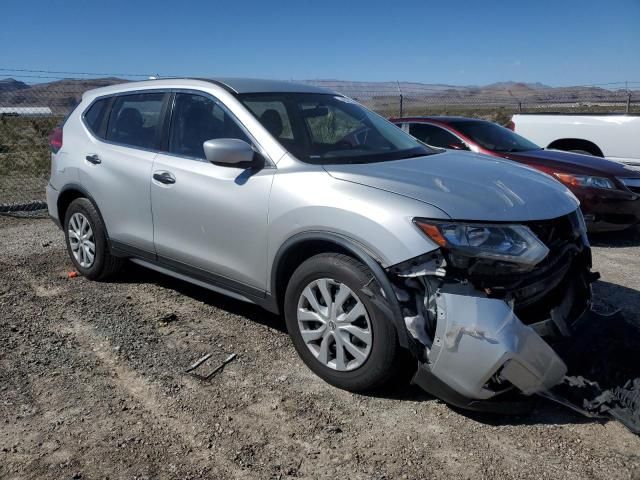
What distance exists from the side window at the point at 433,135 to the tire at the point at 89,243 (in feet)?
14.5

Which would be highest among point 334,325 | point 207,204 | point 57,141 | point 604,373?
point 57,141

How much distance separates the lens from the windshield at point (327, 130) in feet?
12.7

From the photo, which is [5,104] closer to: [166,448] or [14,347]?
[14,347]

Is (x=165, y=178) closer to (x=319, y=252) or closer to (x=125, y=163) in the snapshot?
(x=125, y=163)

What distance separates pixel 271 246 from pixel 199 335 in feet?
3.53

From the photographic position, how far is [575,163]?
700cm

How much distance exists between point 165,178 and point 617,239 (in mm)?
5661

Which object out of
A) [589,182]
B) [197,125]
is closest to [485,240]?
[197,125]

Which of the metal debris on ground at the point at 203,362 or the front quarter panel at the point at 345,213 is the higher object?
the front quarter panel at the point at 345,213

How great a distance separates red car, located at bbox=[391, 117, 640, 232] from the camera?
6676mm

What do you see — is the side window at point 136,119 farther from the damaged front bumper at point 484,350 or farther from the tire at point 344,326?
the damaged front bumper at point 484,350

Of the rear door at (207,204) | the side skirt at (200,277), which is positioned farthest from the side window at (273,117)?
the side skirt at (200,277)

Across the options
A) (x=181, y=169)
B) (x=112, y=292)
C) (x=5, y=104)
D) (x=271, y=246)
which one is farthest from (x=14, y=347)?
(x=5, y=104)

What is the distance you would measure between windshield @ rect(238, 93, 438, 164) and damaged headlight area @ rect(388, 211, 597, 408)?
1.07 metres
